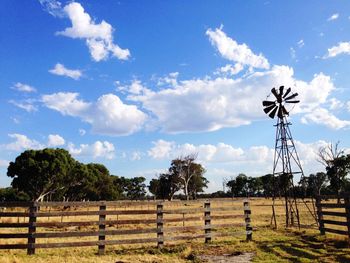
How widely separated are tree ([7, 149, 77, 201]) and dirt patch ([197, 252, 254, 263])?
45099 mm

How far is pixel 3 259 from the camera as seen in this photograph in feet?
33.0

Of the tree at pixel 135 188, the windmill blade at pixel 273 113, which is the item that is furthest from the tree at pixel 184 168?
the windmill blade at pixel 273 113

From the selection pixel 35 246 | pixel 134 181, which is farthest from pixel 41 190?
pixel 134 181

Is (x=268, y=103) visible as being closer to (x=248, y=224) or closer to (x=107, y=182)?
(x=248, y=224)

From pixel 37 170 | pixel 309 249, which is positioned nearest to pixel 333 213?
pixel 309 249

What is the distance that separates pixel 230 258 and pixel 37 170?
46084 millimetres

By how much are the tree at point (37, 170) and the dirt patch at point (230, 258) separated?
148ft

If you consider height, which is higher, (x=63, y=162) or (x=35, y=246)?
(x=63, y=162)

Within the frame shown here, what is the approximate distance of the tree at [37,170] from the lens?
170 ft

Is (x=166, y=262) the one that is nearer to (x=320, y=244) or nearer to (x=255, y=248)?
(x=255, y=248)

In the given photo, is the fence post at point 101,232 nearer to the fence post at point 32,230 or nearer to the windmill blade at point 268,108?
the fence post at point 32,230

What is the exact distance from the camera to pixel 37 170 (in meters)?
51.8

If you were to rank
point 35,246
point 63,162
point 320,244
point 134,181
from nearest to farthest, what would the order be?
point 35,246
point 320,244
point 63,162
point 134,181

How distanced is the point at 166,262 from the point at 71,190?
71.2 m
